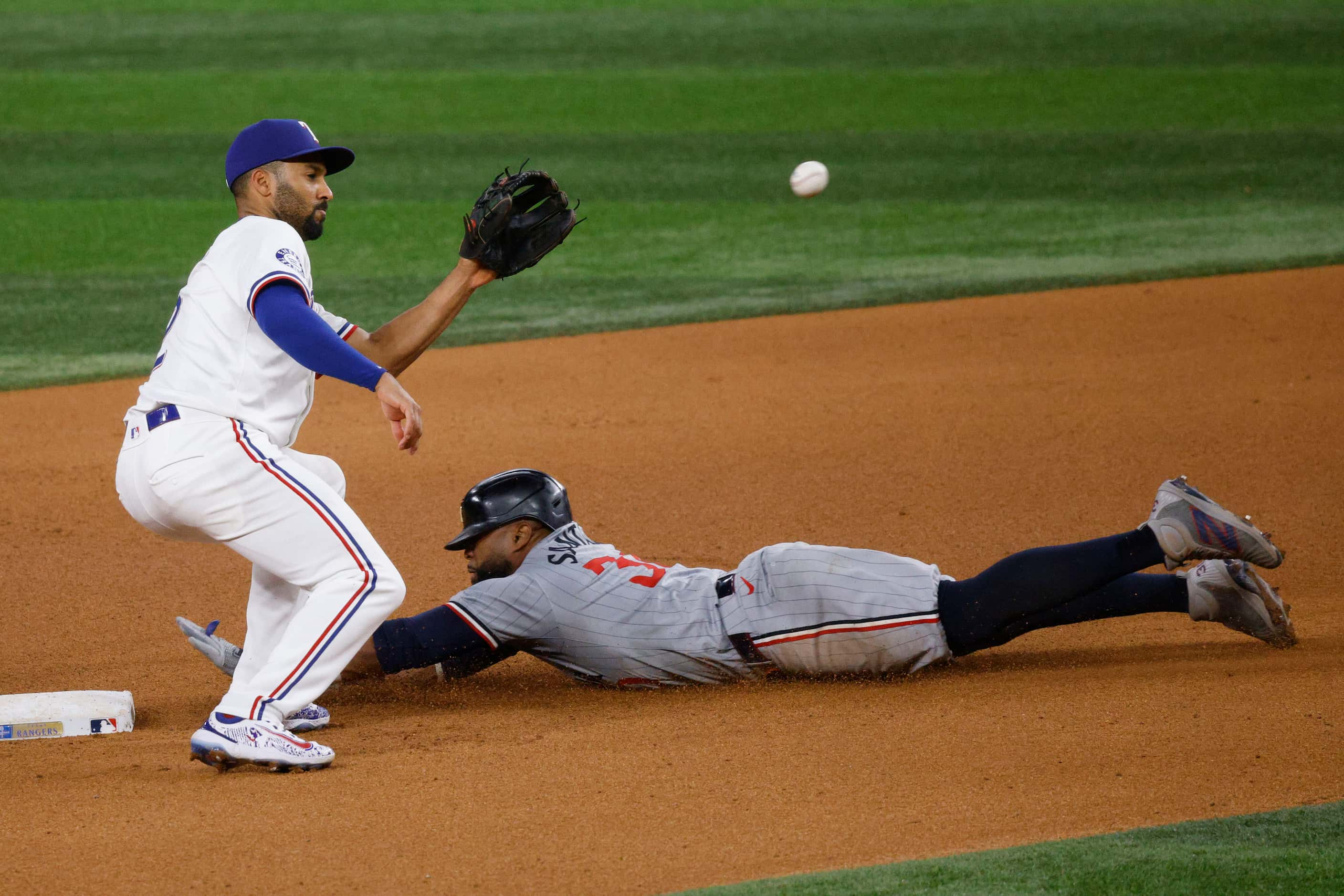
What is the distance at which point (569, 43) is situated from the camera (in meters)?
23.7

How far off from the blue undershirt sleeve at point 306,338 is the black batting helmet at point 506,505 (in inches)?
34.4

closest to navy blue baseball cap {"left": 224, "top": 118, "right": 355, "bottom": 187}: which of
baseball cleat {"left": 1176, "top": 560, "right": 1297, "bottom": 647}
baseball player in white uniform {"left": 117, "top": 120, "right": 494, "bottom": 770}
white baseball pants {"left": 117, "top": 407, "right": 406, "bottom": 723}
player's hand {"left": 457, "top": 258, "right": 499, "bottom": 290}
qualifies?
baseball player in white uniform {"left": 117, "top": 120, "right": 494, "bottom": 770}

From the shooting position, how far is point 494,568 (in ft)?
15.0

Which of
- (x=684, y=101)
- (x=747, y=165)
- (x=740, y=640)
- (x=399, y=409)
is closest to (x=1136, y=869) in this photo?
(x=740, y=640)

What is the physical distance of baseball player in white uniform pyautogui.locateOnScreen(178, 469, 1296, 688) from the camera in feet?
13.6

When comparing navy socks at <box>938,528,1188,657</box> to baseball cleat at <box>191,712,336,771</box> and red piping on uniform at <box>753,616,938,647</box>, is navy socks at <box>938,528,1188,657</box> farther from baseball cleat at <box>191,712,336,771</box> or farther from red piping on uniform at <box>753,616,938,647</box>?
baseball cleat at <box>191,712,336,771</box>

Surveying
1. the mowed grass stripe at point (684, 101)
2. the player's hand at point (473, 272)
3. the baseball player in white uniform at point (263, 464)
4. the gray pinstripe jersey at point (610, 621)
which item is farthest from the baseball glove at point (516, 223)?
the mowed grass stripe at point (684, 101)

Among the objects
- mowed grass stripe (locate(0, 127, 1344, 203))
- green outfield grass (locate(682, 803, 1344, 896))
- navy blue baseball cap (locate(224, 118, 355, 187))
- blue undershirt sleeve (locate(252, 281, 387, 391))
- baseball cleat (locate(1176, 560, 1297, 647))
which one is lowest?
green outfield grass (locate(682, 803, 1344, 896))

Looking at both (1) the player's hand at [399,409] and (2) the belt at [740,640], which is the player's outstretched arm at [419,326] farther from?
(2) the belt at [740,640]

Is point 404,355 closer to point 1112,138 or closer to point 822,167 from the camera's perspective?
point 822,167

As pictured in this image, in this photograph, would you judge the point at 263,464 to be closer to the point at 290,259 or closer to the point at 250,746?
the point at 290,259

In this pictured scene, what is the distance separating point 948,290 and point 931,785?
24.3 feet

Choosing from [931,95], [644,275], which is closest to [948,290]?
[644,275]

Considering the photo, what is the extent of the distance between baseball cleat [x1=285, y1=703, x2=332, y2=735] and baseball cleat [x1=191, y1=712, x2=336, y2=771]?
31cm
